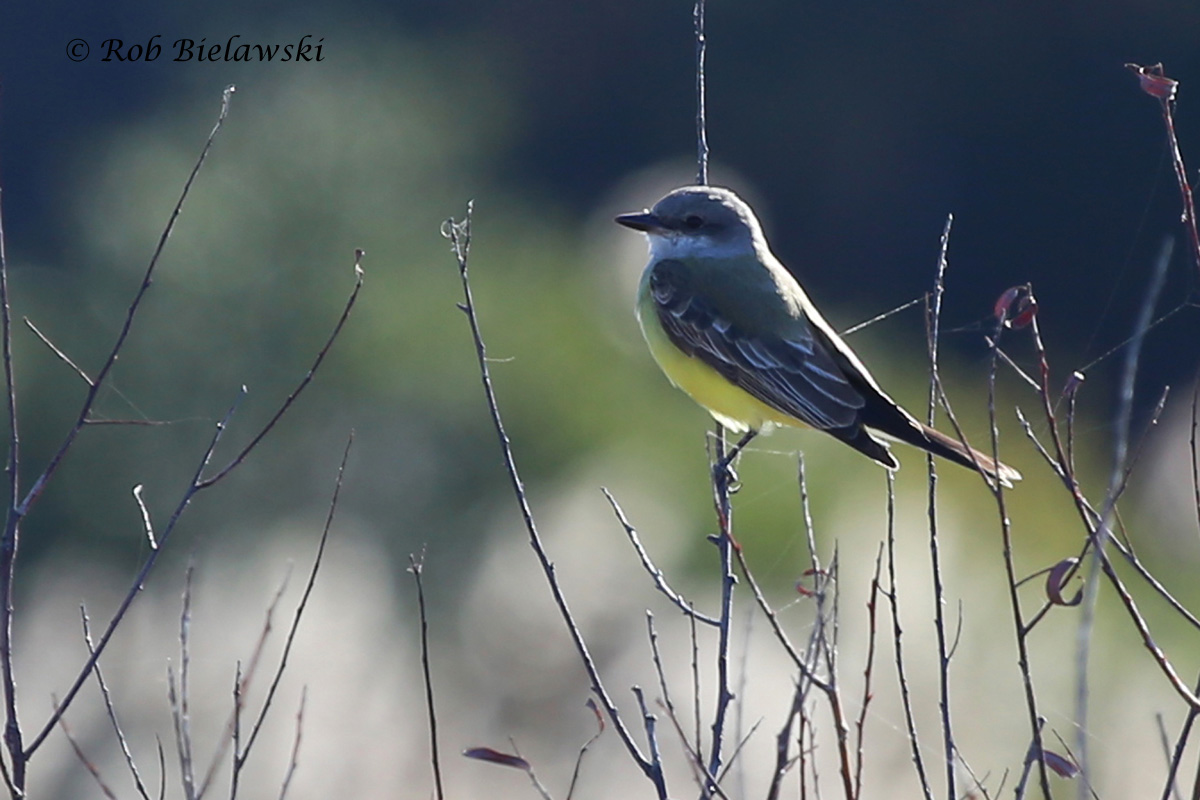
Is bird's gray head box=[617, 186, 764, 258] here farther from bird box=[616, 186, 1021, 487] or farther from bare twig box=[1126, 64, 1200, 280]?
bare twig box=[1126, 64, 1200, 280]

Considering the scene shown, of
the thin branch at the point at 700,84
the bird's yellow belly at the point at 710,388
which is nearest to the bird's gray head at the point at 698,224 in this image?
the bird's yellow belly at the point at 710,388

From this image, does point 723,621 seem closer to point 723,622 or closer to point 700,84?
point 723,622

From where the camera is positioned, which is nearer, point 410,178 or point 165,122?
point 410,178

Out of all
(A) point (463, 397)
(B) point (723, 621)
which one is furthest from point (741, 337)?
(A) point (463, 397)

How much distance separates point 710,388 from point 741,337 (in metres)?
0.15

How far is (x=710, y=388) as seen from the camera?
3.92 metres

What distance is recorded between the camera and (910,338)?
13.7 metres

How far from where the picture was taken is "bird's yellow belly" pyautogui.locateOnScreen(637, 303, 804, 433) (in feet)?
12.8

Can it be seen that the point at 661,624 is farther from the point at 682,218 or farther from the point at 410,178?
the point at 410,178

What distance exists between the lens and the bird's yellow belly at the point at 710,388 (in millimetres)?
3891

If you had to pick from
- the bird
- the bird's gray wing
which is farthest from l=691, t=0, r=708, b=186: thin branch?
the bird's gray wing

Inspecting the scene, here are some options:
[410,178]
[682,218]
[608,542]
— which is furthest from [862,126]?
[682,218]

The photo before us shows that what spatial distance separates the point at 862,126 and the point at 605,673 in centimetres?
1157

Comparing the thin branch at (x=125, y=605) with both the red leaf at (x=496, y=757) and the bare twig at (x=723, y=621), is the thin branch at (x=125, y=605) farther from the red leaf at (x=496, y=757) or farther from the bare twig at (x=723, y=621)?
the bare twig at (x=723, y=621)
